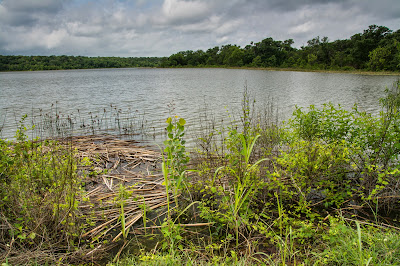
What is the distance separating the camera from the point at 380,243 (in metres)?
3.13

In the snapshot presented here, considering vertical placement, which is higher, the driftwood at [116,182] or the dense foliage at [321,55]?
the dense foliage at [321,55]

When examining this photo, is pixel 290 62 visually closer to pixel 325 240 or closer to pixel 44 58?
pixel 325 240

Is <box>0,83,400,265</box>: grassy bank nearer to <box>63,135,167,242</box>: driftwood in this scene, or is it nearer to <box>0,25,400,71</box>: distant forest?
<box>63,135,167,242</box>: driftwood

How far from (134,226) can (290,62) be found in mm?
100854

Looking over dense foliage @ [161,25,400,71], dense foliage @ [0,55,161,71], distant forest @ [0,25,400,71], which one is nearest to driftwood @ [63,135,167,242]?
dense foliage @ [161,25,400,71]

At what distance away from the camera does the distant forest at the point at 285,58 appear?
6228 centimetres

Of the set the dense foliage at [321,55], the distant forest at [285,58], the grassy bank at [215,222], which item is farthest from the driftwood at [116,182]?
the distant forest at [285,58]

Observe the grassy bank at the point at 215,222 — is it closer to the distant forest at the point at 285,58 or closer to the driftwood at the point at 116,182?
the driftwood at the point at 116,182

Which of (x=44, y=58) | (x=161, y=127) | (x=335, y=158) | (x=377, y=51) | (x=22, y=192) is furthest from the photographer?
(x=44, y=58)

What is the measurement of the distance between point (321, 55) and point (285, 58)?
110 feet

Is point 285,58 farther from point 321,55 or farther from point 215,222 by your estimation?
point 215,222

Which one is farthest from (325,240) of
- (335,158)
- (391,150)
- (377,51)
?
(377,51)

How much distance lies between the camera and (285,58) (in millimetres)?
111188

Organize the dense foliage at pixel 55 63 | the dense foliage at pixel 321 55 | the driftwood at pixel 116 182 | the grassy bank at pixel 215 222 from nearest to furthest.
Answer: the grassy bank at pixel 215 222 < the driftwood at pixel 116 182 < the dense foliage at pixel 321 55 < the dense foliage at pixel 55 63
